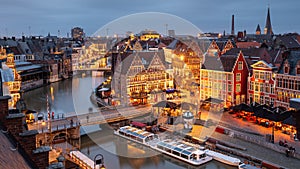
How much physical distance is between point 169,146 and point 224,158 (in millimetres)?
2608

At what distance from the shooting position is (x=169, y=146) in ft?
48.4

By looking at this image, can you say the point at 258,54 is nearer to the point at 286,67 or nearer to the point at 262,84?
the point at 262,84

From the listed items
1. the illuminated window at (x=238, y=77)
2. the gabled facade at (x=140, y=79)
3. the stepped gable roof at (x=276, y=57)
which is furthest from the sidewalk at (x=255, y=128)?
the gabled facade at (x=140, y=79)

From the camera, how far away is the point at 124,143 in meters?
16.2

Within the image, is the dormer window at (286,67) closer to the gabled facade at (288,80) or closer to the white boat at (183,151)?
the gabled facade at (288,80)

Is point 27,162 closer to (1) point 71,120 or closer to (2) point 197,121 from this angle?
(1) point 71,120

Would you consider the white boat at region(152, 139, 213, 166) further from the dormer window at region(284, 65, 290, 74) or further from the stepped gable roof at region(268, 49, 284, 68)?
the stepped gable roof at region(268, 49, 284, 68)

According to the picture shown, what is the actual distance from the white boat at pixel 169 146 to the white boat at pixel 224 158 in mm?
230

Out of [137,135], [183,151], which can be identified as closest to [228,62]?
[137,135]

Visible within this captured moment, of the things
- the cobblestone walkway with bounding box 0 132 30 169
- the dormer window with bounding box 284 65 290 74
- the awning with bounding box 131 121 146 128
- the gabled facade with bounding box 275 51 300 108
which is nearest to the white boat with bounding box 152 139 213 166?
the awning with bounding box 131 121 146 128

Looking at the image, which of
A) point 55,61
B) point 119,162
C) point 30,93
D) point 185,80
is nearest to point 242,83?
point 185,80

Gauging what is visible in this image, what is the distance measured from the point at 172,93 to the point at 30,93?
14973 mm

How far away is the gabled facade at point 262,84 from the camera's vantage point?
61.8ft

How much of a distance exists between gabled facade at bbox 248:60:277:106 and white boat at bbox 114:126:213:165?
6812 mm
